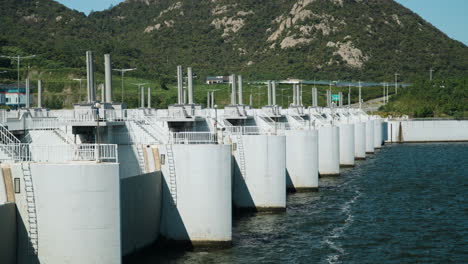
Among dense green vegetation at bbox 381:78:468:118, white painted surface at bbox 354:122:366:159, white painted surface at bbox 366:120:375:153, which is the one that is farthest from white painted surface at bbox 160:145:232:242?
dense green vegetation at bbox 381:78:468:118

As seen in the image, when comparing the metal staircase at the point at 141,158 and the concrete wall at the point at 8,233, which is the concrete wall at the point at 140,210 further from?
the concrete wall at the point at 8,233

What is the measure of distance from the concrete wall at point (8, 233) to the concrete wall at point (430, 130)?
119379 mm

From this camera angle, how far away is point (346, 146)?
8744 centimetres

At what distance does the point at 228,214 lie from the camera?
39500 mm

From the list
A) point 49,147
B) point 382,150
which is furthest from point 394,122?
point 49,147

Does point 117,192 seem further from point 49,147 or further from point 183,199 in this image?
point 183,199

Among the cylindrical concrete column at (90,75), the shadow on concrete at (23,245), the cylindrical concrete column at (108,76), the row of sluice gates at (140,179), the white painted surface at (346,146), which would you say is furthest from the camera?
the white painted surface at (346,146)

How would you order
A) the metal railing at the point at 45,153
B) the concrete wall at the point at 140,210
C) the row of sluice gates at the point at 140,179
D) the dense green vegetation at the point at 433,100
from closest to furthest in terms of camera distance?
the row of sluice gates at the point at 140,179, the metal railing at the point at 45,153, the concrete wall at the point at 140,210, the dense green vegetation at the point at 433,100

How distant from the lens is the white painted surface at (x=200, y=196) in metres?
39.0

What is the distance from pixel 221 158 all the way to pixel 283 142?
42.3ft

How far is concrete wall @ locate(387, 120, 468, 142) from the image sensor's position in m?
140

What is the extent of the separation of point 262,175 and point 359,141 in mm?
50957

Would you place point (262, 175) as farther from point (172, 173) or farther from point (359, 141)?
point (359, 141)

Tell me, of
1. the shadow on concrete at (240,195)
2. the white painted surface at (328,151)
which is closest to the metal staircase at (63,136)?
the shadow on concrete at (240,195)
